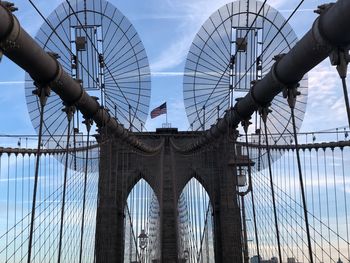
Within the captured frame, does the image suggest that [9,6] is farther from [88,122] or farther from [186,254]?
[186,254]

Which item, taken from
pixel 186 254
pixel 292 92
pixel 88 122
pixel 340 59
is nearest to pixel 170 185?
pixel 186 254

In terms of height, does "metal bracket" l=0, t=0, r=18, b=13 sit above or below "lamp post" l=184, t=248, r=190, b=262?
above

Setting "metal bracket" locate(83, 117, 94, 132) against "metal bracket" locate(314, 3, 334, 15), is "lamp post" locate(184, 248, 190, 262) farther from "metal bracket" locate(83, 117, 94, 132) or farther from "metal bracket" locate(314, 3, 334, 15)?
"metal bracket" locate(314, 3, 334, 15)

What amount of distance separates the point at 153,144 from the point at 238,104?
24.1 m

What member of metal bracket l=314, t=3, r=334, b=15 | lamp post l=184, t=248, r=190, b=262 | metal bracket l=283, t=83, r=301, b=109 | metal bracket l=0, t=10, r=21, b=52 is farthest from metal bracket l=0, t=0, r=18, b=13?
lamp post l=184, t=248, r=190, b=262

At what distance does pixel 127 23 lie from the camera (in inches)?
1388

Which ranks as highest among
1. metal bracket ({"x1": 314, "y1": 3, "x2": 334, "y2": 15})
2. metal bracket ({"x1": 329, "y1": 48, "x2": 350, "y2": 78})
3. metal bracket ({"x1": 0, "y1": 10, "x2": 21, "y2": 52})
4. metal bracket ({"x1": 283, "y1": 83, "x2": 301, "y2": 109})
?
metal bracket ({"x1": 314, "y1": 3, "x2": 334, "y2": 15})

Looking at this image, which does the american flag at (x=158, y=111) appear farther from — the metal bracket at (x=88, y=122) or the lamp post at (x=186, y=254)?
the metal bracket at (x=88, y=122)

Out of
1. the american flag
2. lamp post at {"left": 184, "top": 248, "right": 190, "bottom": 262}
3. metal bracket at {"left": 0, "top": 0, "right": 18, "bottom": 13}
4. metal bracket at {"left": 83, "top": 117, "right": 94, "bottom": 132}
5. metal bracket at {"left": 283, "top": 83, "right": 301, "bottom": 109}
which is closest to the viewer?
metal bracket at {"left": 0, "top": 0, "right": 18, "bottom": 13}

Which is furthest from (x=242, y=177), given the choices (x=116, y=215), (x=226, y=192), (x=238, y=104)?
(x=116, y=215)

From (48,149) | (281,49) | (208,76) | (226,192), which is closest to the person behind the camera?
(281,49)

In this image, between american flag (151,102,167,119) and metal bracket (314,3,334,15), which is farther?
american flag (151,102,167,119)

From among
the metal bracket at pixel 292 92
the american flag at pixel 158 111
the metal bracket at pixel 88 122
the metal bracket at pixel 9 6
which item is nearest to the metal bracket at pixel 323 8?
the metal bracket at pixel 292 92

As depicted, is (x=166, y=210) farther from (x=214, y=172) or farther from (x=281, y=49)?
(x=281, y=49)
